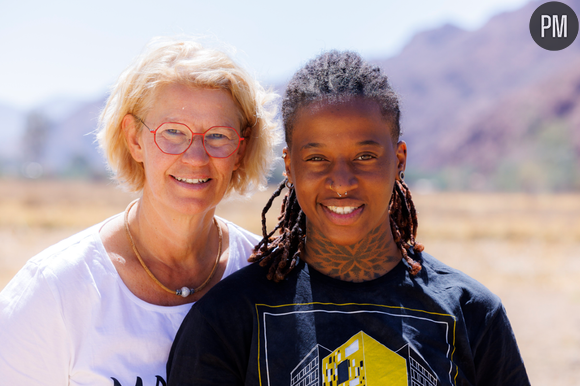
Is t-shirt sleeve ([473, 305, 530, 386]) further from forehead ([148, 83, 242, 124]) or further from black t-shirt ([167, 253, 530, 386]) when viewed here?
forehead ([148, 83, 242, 124])

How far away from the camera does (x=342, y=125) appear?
1.90 metres

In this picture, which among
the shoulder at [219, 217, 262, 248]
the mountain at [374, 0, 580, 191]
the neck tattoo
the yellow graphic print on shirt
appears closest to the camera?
the yellow graphic print on shirt

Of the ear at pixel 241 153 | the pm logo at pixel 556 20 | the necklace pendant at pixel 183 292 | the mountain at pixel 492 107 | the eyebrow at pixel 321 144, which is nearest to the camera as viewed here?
the eyebrow at pixel 321 144

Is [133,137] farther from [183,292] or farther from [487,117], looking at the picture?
[487,117]

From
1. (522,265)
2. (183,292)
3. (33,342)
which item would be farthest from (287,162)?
(522,265)

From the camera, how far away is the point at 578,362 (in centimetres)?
703

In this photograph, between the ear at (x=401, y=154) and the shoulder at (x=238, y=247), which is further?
the shoulder at (x=238, y=247)

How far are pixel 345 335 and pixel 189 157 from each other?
40.7 inches

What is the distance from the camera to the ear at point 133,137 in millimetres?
2586

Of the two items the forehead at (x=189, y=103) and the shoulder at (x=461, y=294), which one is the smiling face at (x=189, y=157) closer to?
the forehead at (x=189, y=103)

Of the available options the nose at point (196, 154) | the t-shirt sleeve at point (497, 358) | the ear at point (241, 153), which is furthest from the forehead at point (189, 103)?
the t-shirt sleeve at point (497, 358)

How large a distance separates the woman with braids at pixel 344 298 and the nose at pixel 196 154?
0.45 meters

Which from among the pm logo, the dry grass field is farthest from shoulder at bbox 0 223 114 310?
the pm logo

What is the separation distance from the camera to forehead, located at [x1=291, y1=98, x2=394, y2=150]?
6.24ft
